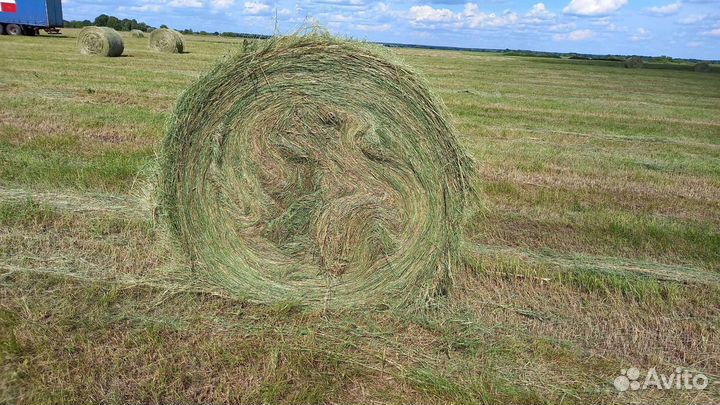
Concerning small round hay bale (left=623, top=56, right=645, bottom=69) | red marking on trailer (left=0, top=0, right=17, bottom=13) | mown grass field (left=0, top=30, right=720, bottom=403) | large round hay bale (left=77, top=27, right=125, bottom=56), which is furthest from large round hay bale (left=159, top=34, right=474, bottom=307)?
small round hay bale (left=623, top=56, right=645, bottom=69)

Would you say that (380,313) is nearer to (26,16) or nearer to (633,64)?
(26,16)

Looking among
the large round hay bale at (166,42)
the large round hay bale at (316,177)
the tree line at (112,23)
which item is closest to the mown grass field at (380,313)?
the large round hay bale at (316,177)

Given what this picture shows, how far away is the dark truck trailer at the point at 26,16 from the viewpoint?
30.7 meters

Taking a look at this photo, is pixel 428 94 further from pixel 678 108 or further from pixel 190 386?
pixel 678 108

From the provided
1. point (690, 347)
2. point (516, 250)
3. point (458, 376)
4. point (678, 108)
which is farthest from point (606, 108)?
point (458, 376)

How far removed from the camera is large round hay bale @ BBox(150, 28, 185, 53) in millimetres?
24938

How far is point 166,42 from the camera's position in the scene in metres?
25.1

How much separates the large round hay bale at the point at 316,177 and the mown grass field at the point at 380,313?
0.24 metres

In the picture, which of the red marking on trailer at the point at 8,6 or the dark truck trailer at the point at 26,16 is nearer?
the red marking on trailer at the point at 8,6

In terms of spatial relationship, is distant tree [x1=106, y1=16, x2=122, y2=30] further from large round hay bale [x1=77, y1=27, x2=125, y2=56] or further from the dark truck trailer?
large round hay bale [x1=77, y1=27, x2=125, y2=56]

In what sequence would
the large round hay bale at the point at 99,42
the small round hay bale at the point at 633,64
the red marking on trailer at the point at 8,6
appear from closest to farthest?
the large round hay bale at the point at 99,42
the red marking on trailer at the point at 8,6
the small round hay bale at the point at 633,64

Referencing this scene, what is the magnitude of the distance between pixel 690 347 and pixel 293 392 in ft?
8.24

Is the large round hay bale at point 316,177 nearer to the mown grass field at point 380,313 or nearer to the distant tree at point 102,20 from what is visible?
the mown grass field at point 380,313

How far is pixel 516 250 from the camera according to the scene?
16.1 feet
